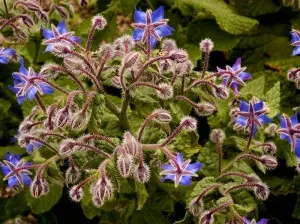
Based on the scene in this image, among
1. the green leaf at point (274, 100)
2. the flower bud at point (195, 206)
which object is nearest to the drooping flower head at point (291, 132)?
the green leaf at point (274, 100)

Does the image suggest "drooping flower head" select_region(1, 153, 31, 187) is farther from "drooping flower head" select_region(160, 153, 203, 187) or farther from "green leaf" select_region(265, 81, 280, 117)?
"green leaf" select_region(265, 81, 280, 117)

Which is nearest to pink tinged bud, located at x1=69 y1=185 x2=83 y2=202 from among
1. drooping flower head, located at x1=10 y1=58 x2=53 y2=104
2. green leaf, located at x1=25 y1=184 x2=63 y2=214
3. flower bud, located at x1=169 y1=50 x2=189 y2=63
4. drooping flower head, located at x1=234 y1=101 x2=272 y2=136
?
drooping flower head, located at x1=10 y1=58 x2=53 y2=104

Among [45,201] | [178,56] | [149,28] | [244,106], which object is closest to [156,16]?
[149,28]

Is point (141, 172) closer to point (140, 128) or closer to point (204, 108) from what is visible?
point (140, 128)

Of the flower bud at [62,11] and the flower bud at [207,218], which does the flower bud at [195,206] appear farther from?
Result: the flower bud at [62,11]

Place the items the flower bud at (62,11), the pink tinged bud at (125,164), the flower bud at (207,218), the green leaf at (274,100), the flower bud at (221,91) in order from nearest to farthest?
the pink tinged bud at (125,164)
the flower bud at (207,218)
the flower bud at (221,91)
the green leaf at (274,100)
the flower bud at (62,11)

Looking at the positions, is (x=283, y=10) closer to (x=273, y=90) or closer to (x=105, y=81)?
(x=273, y=90)
